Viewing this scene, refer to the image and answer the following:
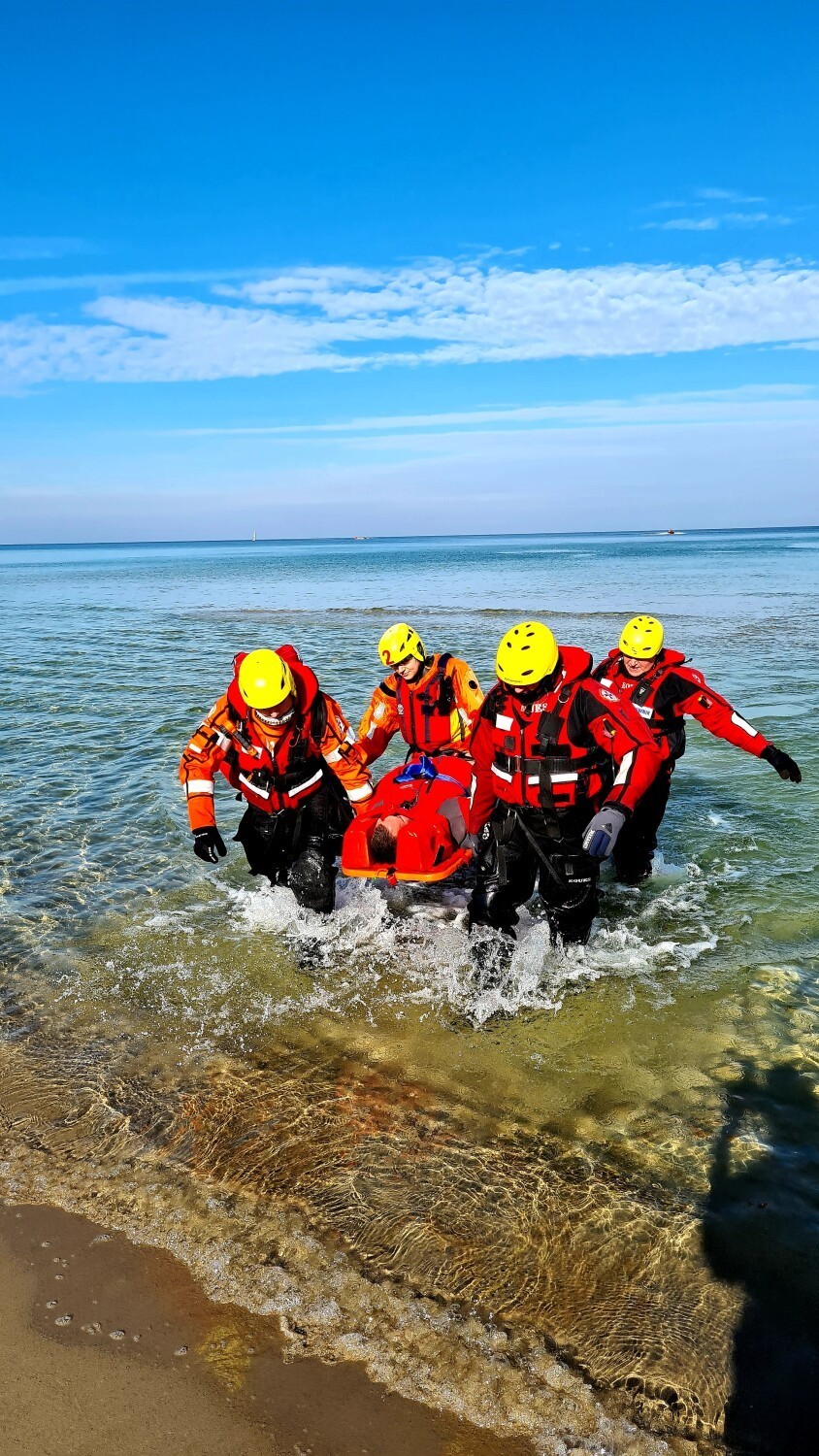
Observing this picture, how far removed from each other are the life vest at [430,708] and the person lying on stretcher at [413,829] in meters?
0.35

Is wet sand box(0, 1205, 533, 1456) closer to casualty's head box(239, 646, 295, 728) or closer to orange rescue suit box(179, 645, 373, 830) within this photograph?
orange rescue suit box(179, 645, 373, 830)

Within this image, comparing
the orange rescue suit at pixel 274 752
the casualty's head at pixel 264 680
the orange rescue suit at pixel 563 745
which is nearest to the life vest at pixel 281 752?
the orange rescue suit at pixel 274 752

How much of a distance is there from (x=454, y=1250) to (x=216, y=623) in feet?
80.3

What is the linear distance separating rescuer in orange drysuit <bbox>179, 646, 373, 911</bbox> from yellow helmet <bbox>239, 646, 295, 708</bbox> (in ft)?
0.05

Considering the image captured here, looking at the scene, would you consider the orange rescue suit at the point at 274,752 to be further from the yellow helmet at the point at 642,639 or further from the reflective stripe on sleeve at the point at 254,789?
the yellow helmet at the point at 642,639

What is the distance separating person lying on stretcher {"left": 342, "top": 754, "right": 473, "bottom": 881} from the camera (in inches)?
223

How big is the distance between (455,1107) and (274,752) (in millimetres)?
2408

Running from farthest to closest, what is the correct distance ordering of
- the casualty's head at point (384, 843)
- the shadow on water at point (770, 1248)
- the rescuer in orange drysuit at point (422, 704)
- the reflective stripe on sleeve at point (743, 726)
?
the rescuer in orange drysuit at point (422, 704) → the reflective stripe on sleeve at point (743, 726) → the casualty's head at point (384, 843) → the shadow on water at point (770, 1248)

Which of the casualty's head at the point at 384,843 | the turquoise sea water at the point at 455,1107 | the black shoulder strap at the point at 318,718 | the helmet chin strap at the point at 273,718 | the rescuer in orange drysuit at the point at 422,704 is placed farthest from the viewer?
the rescuer in orange drysuit at the point at 422,704

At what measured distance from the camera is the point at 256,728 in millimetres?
5375

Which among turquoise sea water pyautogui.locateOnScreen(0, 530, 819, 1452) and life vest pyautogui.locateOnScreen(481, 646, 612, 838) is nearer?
turquoise sea water pyautogui.locateOnScreen(0, 530, 819, 1452)

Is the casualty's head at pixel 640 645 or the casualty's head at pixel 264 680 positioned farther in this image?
the casualty's head at pixel 640 645

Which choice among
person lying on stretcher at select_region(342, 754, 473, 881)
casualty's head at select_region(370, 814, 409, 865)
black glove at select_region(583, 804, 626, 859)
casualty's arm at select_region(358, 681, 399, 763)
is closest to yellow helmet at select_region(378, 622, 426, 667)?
casualty's arm at select_region(358, 681, 399, 763)

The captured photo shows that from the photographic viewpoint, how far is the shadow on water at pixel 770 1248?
2.63m
